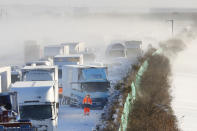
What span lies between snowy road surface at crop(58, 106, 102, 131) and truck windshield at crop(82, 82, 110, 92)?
1228 millimetres

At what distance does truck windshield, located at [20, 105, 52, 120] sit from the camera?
16462 millimetres

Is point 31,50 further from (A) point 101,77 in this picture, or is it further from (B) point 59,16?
(B) point 59,16

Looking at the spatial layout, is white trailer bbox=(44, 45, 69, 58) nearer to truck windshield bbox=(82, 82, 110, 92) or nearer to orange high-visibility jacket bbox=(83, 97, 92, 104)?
truck windshield bbox=(82, 82, 110, 92)

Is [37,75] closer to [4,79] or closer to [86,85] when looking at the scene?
[4,79]

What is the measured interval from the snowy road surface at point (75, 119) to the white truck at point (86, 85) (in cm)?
65

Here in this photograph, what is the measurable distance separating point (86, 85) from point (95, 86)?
1.80 feet

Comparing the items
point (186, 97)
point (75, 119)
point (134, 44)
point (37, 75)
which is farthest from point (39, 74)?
point (134, 44)

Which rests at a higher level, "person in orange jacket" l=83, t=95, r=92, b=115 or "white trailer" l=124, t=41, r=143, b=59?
"white trailer" l=124, t=41, r=143, b=59

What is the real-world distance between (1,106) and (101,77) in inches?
308

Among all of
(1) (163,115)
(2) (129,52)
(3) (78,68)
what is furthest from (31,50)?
(1) (163,115)

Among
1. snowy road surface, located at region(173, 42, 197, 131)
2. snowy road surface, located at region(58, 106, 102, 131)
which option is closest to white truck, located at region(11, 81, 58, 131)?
snowy road surface, located at region(58, 106, 102, 131)

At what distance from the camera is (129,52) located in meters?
53.3

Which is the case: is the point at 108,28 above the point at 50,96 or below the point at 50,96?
above

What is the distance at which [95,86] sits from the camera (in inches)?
899
